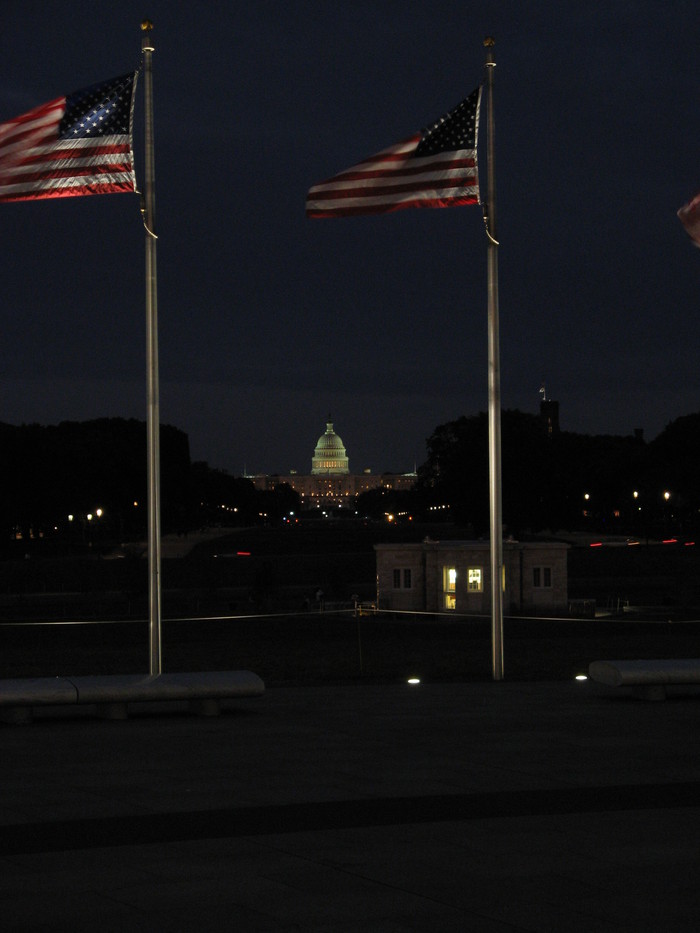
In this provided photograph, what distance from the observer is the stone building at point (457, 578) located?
2148 inches

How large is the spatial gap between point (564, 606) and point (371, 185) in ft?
118

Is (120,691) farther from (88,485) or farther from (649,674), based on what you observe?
(88,485)

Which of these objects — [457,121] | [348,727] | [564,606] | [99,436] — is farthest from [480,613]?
[99,436]

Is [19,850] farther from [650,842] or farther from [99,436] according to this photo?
[99,436]

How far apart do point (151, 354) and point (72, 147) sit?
3.26 meters

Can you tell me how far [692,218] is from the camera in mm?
21688

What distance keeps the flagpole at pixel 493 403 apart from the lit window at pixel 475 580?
31620mm

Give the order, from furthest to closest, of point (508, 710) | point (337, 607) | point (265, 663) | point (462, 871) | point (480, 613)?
point (337, 607)
point (480, 613)
point (265, 663)
point (508, 710)
point (462, 871)

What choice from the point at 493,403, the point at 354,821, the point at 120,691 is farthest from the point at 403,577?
the point at 354,821

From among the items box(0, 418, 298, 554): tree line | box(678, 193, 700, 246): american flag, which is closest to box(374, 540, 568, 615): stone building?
box(678, 193, 700, 246): american flag

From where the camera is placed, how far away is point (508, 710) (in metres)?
17.8

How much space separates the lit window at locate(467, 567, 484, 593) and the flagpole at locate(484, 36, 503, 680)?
3162 centimetres

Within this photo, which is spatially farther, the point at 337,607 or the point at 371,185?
the point at 337,607

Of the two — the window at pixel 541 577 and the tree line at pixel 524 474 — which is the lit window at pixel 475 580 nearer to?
the window at pixel 541 577
